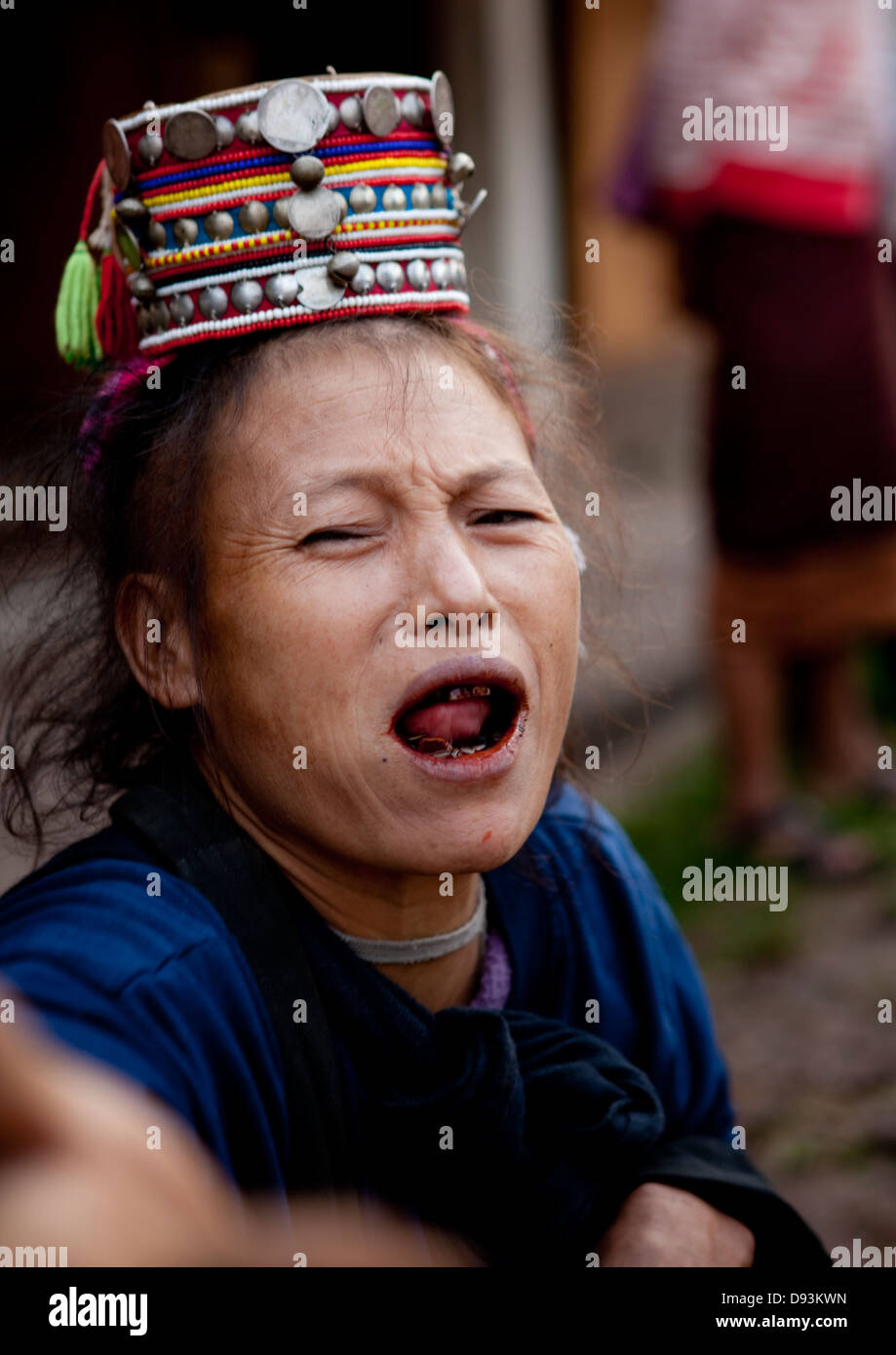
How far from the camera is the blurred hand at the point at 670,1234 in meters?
1.73

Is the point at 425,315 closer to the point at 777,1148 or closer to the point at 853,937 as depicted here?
the point at 777,1148

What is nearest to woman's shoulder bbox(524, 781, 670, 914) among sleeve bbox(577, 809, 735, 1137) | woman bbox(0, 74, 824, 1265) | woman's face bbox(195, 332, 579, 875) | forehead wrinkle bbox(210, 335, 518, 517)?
sleeve bbox(577, 809, 735, 1137)

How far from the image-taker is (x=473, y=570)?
160cm

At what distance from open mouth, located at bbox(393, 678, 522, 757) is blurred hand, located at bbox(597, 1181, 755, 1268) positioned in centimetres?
61

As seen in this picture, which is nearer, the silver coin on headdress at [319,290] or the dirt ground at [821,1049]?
the silver coin on headdress at [319,290]

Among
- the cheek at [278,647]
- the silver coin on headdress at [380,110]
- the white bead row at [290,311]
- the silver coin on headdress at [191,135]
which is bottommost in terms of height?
Result: the cheek at [278,647]

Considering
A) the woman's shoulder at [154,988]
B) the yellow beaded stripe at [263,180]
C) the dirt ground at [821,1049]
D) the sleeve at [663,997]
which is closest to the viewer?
the woman's shoulder at [154,988]

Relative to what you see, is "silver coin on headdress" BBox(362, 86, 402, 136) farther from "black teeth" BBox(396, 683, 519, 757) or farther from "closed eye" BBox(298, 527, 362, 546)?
"black teeth" BBox(396, 683, 519, 757)

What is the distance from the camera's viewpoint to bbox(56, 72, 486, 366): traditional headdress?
1.65 metres

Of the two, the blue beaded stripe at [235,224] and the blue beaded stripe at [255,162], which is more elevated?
the blue beaded stripe at [255,162]

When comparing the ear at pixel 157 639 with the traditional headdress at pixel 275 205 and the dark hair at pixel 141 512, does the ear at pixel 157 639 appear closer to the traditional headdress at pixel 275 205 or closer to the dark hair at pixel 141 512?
the dark hair at pixel 141 512

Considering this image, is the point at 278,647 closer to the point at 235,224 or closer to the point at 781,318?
the point at 235,224

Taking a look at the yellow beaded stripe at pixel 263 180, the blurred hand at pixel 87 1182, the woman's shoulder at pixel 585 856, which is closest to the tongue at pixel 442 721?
the woman's shoulder at pixel 585 856

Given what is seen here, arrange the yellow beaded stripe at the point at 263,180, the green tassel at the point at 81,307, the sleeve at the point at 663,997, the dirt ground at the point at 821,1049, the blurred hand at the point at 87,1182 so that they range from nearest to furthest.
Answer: the blurred hand at the point at 87,1182 < the yellow beaded stripe at the point at 263,180 < the green tassel at the point at 81,307 < the sleeve at the point at 663,997 < the dirt ground at the point at 821,1049
